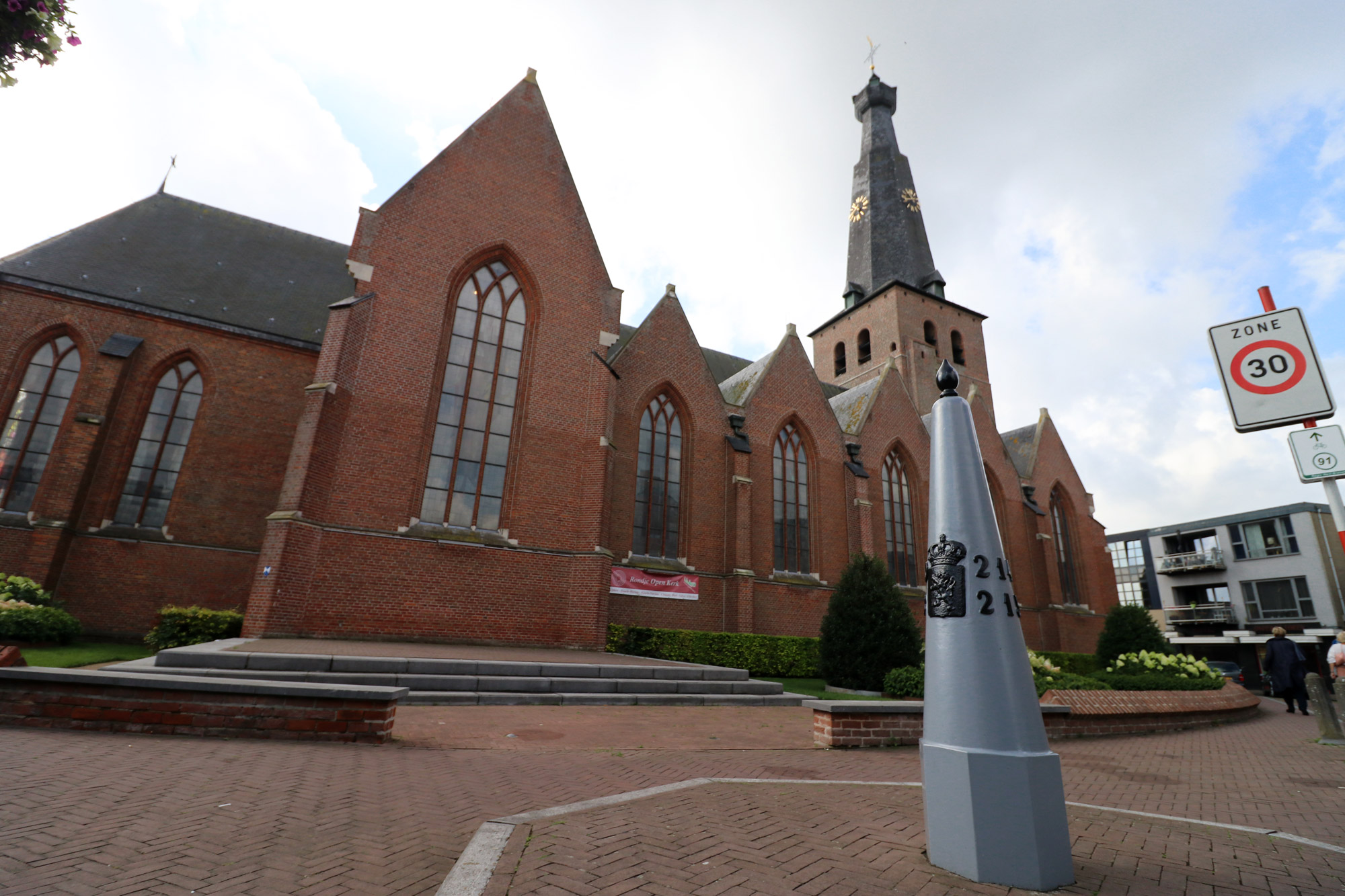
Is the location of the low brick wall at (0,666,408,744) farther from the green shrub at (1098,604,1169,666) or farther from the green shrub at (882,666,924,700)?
the green shrub at (1098,604,1169,666)

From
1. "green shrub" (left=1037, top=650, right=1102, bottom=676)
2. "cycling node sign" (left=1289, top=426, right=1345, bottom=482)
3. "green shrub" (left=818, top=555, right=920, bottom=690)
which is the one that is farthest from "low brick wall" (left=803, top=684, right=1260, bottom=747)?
"green shrub" (left=1037, top=650, right=1102, bottom=676)

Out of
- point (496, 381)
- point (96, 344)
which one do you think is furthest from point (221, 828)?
point (96, 344)

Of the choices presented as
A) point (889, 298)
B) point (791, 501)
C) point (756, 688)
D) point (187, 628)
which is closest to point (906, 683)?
point (756, 688)

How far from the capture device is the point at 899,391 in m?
27.1

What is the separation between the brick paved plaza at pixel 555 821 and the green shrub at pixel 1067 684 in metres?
3.58

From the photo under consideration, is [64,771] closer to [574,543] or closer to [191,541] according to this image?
[574,543]

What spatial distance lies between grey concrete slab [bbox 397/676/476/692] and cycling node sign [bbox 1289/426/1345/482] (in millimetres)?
10142

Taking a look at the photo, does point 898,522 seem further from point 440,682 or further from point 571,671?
point 440,682

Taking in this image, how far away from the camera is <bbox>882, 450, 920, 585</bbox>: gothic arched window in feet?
80.5

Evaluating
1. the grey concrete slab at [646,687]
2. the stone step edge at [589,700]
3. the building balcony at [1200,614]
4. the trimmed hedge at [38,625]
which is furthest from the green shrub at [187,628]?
the building balcony at [1200,614]

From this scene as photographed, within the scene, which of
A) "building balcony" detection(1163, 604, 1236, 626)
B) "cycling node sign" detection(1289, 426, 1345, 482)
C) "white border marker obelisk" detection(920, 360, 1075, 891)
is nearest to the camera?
"white border marker obelisk" detection(920, 360, 1075, 891)

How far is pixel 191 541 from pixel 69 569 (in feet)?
8.45

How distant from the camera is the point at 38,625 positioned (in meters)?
13.1

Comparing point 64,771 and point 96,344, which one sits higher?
point 96,344
